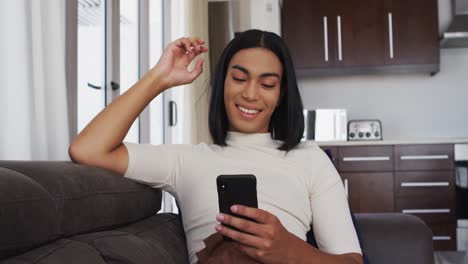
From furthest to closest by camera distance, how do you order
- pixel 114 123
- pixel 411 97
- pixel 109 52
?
pixel 411 97, pixel 109 52, pixel 114 123

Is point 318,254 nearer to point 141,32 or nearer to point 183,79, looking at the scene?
point 183,79

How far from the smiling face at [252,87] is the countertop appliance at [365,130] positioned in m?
2.80

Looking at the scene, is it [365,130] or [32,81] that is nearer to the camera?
[32,81]

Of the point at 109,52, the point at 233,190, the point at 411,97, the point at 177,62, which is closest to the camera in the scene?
the point at 233,190

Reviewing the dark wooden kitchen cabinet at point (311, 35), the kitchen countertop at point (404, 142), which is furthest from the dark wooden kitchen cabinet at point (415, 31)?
the kitchen countertop at point (404, 142)

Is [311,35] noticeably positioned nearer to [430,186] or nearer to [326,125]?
[326,125]

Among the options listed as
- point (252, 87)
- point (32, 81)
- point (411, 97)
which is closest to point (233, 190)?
point (252, 87)

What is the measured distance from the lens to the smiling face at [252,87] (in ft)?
4.11

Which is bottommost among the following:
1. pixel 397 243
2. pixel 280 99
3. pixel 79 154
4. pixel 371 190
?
pixel 371 190

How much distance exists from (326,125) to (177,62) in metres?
2.88

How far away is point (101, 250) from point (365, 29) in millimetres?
3581

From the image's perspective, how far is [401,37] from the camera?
4012 mm

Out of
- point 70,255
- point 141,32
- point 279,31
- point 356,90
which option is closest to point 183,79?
point 70,255

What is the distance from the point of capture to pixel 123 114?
3.64ft
